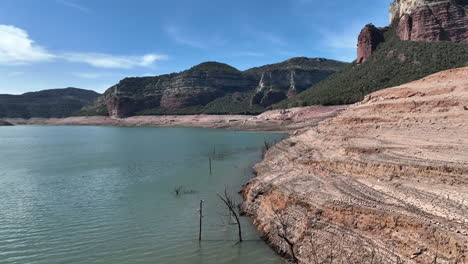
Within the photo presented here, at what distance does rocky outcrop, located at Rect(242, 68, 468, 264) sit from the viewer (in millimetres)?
10211

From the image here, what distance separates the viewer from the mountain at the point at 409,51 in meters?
70.8

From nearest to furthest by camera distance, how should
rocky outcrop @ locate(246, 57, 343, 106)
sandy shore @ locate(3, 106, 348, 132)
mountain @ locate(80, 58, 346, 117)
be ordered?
sandy shore @ locate(3, 106, 348, 132), rocky outcrop @ locate(246, 57, 343, 106), mountain @ locate(80, 58, 346, 117)

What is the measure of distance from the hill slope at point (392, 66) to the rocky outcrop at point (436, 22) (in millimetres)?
4053

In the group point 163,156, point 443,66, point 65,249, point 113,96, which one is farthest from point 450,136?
point 113,96

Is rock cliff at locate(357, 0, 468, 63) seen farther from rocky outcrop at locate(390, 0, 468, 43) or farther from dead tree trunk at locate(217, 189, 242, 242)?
dead tree trunk at locate(217, 189, 242, 242)

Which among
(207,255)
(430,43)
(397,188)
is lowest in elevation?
(207,255)

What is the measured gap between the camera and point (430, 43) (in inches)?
3098

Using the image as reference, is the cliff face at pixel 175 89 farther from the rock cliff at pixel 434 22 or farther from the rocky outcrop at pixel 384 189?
the rocky outcrop at pixel 384 189

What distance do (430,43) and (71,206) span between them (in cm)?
9354

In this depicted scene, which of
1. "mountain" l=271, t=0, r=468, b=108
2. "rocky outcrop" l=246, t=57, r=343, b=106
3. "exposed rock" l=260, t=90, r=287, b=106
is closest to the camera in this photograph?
"mountain" l=271, t=0, r=468, b=108

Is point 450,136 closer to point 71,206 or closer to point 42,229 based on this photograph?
point 42,229

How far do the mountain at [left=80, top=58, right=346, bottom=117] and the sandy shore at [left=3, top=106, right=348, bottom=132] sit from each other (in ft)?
27.6

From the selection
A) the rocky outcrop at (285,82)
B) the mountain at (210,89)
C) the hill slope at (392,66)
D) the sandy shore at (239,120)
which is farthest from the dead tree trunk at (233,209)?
the rocky outcrop at (285,82)

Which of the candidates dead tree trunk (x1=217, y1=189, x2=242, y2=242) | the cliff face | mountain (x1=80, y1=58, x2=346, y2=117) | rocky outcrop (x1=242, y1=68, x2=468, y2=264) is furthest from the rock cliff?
the cliff face
